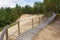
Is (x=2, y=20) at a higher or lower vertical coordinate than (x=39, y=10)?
lower

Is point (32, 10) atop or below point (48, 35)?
below

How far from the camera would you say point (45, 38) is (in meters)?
11.1

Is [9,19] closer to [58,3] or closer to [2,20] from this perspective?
[2,20]

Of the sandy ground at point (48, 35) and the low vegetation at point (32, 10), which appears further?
the low vegetation at point (32, 10)

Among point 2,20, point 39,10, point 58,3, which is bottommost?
point 2,20

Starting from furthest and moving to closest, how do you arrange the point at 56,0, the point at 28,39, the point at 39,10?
1. the point at 39,10
2. the point at 56,0
3. the point at 28,39

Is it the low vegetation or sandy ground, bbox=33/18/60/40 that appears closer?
sandy ground, bbox=33/18/60/40

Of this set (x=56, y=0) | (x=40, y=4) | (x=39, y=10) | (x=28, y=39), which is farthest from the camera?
(x=40, y=4)

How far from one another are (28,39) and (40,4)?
2002 inches

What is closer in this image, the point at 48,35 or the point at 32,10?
the point at 48,35

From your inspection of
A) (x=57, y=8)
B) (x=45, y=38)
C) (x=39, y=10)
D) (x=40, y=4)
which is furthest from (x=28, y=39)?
(x=40, y=4)

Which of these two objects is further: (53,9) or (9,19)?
(9,19)

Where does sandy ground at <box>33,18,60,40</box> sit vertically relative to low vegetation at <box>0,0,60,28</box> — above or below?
above

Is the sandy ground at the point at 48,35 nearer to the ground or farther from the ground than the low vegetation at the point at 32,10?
farther from the ground
